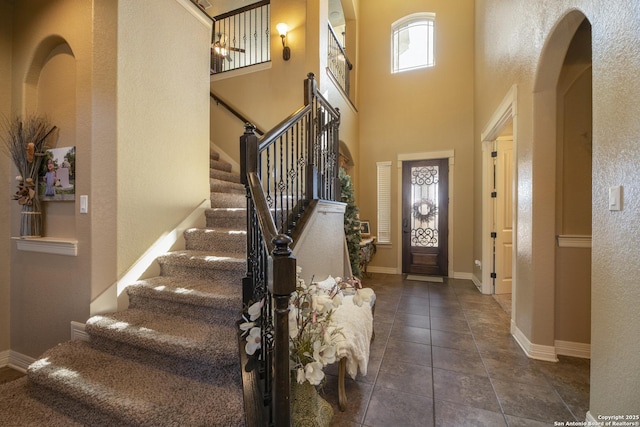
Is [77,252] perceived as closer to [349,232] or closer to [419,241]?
[349,232]

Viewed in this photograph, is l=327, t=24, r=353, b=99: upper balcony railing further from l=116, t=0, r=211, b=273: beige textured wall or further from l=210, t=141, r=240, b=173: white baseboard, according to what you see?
l=116, t=0, r=211, b=273: beige textured wall

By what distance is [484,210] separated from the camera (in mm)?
4387

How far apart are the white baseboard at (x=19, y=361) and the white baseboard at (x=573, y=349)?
4.63 m

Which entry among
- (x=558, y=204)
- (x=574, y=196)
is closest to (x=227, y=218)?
(x=558, y=204)

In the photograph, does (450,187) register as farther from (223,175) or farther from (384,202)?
(223,175)

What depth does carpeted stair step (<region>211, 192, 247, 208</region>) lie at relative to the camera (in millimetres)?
3135

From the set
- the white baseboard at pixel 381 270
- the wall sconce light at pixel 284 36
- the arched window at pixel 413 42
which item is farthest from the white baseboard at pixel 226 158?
the arched window at pixel 413 42

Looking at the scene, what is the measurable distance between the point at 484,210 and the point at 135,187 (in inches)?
184

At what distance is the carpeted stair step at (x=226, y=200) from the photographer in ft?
10.3

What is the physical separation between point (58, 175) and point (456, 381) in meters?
3.51

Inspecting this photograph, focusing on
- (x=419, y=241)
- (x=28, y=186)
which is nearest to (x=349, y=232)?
(x=419, y=241)

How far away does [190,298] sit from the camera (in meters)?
1.91

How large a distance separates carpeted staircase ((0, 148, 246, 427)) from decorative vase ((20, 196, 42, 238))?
42.9 inches

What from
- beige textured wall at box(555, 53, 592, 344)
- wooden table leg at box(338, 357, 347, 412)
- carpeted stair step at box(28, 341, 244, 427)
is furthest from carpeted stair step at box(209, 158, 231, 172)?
beige textured wall at box(555, 53, 592, 344)
